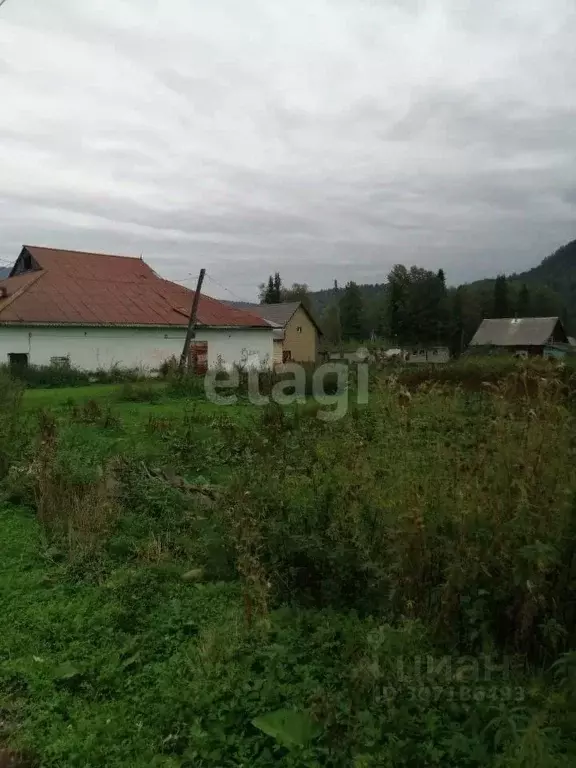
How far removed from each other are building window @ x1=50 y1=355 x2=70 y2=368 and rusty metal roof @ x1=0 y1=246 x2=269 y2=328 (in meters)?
1.38

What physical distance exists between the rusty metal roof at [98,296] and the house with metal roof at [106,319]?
40 mm

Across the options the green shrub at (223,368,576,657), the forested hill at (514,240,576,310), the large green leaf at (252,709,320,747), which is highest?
the forested hill at (514,240,576,310)

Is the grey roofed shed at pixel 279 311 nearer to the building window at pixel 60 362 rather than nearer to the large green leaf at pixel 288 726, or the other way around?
the building window at pixel 60 362

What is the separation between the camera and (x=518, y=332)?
180 feet

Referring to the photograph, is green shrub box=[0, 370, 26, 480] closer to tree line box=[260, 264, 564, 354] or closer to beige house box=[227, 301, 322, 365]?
beige house box=[227, 301, 322, 365]

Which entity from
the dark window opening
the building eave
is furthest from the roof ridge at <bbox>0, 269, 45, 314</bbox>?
the dark window opening

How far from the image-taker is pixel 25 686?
Result: 3.41 metres

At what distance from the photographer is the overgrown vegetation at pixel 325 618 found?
2.68 meters

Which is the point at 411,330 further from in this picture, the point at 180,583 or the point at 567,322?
the point at 180,583

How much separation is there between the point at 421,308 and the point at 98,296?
44627 millimetres

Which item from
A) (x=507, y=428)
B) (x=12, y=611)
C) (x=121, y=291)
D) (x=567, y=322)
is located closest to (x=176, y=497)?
(x=12, y=611)

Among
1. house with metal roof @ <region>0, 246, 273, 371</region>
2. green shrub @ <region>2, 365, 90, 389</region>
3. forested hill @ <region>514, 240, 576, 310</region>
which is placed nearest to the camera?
green shrub @ <region>2, 365, 90, 389</region>

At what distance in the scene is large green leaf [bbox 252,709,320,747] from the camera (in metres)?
2.66

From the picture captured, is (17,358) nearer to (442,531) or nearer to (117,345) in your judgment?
(117,345)
